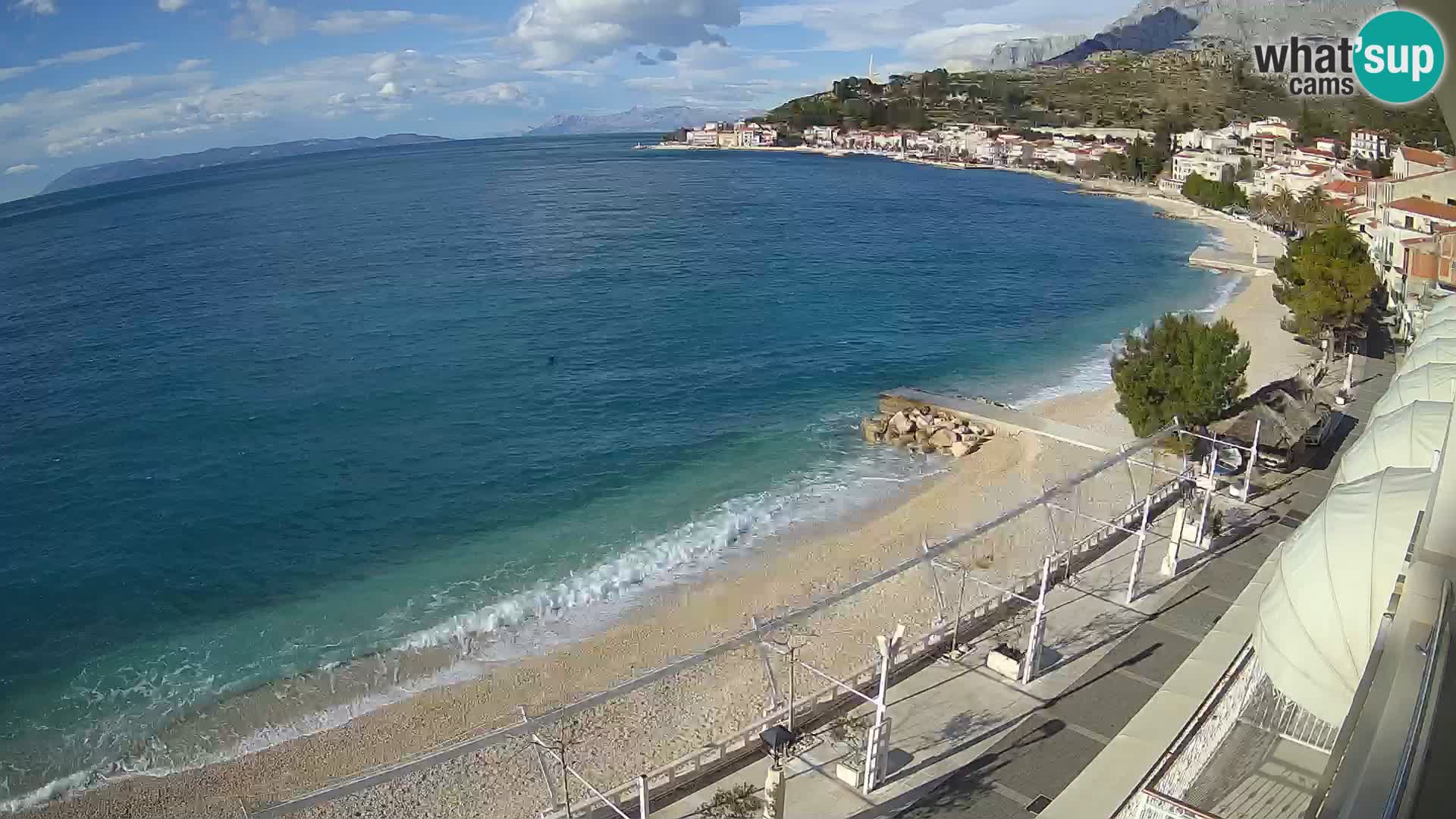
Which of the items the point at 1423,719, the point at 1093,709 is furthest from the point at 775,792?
the point at 1423,719

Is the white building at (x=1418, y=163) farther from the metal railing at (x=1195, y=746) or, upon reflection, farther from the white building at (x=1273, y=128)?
the white building at (x=1273, y=128)

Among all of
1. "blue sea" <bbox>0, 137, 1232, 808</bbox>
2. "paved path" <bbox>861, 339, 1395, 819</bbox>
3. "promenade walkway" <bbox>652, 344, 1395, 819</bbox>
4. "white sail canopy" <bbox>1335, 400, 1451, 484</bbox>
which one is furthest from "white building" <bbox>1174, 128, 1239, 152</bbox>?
"white sail canopy" <bbox>1335, 400, 1451, 484</bbox>

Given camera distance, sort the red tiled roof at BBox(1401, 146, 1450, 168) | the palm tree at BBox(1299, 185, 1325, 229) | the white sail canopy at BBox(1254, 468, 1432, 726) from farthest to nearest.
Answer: the palm tree at BBox(1299, 185, 1325, 229) < the red tiled roof at BBox(1401, 146, 1450, 168) < the white sail canopy at BBox(1254, 468, 1432, 726)

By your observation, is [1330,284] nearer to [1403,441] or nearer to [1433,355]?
[1433,355]

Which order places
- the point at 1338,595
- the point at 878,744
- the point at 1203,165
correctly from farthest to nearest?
the point at 1203,165 < the point at 878,744 < the point at 1338,595

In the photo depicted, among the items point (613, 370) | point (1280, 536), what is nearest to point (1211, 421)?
point (1280, 536)

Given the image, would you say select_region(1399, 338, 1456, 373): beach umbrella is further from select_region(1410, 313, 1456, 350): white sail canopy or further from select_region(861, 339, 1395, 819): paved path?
select_region(861, 339, 1395, 819): paved path

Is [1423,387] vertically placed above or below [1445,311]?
below
